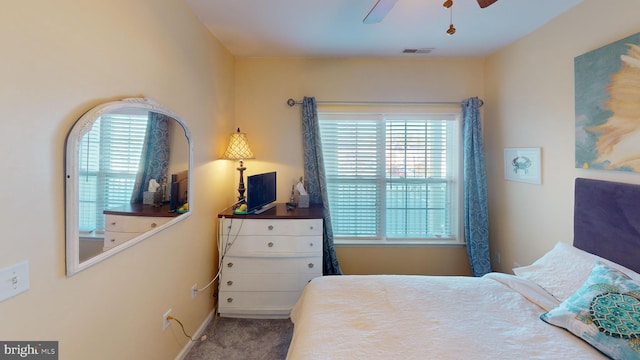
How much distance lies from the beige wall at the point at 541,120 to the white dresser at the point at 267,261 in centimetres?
195

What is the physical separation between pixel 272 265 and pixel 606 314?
2.17 meters

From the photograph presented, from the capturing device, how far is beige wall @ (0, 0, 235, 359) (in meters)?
0.88

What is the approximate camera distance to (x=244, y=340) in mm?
2229

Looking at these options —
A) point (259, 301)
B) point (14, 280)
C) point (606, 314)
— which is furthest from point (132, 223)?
point (606, 314)

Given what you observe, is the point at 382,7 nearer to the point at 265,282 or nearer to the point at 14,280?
the point at 14,280

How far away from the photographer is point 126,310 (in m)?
1.42

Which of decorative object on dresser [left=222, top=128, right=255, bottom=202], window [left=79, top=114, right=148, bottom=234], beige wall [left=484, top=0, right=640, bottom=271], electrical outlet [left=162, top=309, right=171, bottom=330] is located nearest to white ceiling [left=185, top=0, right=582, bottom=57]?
beige wall [left=484, top=0, right=640, bottom=271]

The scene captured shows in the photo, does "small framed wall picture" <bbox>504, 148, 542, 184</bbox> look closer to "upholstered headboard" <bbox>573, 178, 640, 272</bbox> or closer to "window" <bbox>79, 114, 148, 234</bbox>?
"upholstered headboard" <bbox>573, 178, 640, 272</bbox>

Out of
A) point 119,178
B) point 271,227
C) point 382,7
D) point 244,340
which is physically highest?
point 382,7

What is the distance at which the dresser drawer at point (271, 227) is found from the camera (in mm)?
2484

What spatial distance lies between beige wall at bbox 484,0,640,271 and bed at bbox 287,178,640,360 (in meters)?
0.28

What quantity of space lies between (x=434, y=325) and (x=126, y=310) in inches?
63.2

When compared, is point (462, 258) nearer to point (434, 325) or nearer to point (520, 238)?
point (520, 238)

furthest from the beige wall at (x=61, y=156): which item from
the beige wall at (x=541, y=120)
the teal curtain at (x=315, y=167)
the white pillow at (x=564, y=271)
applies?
the beige wall at (x=541, y=120)
